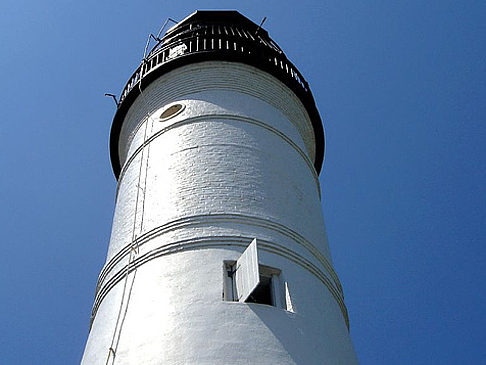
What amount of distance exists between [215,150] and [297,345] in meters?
4.44

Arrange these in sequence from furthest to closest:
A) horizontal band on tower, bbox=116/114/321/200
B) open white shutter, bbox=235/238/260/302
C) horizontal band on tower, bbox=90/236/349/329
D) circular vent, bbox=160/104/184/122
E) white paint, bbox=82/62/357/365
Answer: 1. circular vent, bbox=160/104/184/122
2. horizontal band on tower, bbox=116/114/321/200
3. horizontal band on tower, bbox=90/236/349/329
4. open white shutter, bbox=235/238/260/302
5. white paint, bbox=82/62/357/365

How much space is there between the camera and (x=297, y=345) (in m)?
8.94

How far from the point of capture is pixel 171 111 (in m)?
13.5

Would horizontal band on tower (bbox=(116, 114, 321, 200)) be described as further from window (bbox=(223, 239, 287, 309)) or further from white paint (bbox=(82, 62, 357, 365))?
window (bbox=(223, 239, 287, 309))

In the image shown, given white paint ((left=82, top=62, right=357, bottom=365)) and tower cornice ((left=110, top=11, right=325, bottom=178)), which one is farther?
tower cornice ((left=110, top=11, right=325, bottom=178))

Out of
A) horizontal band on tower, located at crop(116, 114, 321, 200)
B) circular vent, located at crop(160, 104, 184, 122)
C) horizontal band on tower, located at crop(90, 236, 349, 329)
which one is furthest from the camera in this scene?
circular vent, located at crop(160, 104, 184, 122)

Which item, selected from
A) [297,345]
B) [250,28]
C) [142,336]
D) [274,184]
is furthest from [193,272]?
[250,28]

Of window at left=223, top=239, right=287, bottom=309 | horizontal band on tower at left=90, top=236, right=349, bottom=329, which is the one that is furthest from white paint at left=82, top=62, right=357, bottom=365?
window at left=223, top=239, right=287, bottom=309

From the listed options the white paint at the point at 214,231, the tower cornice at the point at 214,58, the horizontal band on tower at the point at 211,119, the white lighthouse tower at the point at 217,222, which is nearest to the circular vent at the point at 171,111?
the white lighthouse tower at the point at 217,222

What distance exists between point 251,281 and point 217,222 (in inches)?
66.8

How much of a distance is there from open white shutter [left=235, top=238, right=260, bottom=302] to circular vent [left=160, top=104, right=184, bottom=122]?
14.8ft

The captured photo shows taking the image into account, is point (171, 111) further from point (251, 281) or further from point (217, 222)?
point (251, 281)

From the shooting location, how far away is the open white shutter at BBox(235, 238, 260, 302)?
9117 millimetres

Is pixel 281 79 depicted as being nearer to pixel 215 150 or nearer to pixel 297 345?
pixel 215 150
